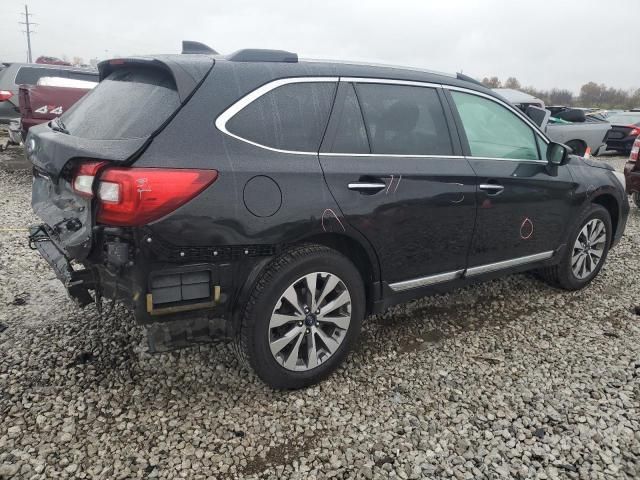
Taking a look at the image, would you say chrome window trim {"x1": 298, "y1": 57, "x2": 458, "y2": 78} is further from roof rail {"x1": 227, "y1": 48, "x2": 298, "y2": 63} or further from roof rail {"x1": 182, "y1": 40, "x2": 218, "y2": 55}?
roof rail {"x1": 182, "y1": 40, "x2": 218, "y2": 55}

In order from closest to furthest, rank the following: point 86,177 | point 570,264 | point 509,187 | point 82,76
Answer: point 86,177, point 509,187, point 570,264, point 82,76

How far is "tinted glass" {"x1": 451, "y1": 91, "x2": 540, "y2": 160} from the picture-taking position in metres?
3.35

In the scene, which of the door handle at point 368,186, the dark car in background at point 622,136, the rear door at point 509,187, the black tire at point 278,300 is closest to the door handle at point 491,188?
the rear door at point 509,187

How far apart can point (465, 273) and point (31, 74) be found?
12.2 m

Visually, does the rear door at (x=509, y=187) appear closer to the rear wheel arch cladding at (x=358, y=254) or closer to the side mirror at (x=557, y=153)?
the side mirror at (x=557, y=153)

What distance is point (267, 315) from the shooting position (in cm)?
252

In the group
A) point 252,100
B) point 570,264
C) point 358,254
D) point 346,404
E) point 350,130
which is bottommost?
point 346,404

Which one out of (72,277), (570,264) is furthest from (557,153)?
(72,277)

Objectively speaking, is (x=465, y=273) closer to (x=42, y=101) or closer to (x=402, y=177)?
(x=402, y=177)

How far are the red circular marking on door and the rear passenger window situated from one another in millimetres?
11483

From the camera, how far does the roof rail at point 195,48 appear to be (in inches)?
114

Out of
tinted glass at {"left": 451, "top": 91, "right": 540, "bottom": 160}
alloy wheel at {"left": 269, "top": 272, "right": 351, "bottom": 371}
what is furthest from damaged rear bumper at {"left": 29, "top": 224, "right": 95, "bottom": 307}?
tinted glass at {"left": 451, "top": 91, "right": 540, "bottom": 160}

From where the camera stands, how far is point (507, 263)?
368 centimetres

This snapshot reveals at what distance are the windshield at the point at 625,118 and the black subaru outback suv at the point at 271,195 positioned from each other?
15.1 m
